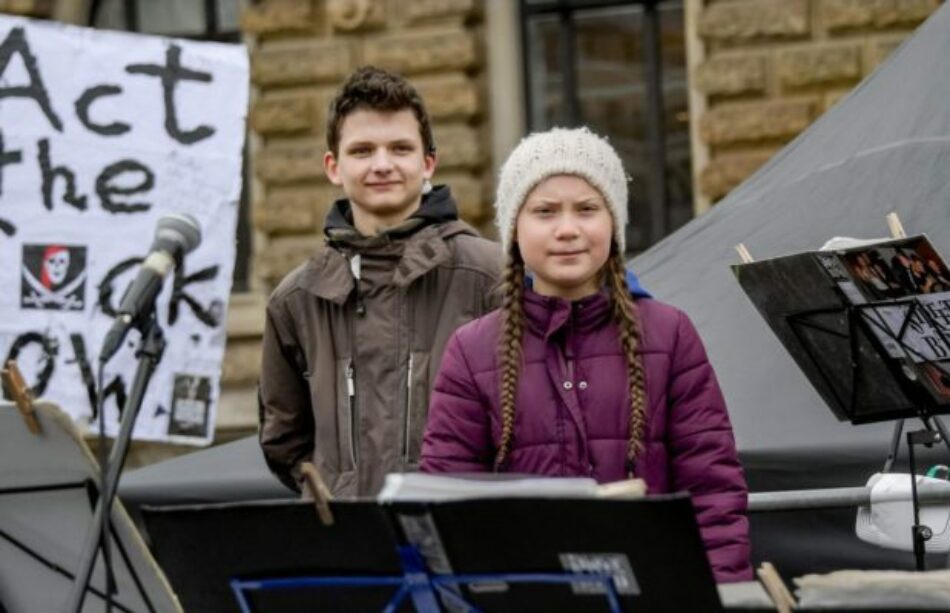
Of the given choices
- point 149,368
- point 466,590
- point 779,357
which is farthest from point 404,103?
point 779,357

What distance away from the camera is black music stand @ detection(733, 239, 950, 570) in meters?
5.54

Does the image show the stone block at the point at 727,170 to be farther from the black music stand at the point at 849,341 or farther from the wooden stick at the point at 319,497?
the wooden stick at the point at 319,497

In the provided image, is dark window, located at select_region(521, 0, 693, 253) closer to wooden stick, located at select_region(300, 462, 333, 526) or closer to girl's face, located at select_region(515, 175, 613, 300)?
girl's face, located at select_region(515, 175, 613, 300)

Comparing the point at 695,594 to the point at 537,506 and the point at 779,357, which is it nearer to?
the point at 537,506

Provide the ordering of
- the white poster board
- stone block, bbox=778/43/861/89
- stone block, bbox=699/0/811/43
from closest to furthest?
the white poster board → stone block, bbox=778/43/861/89 → stone block, bbox=699/0/811/43

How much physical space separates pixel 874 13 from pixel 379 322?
6.21m

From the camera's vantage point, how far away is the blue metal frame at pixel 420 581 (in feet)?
11.9

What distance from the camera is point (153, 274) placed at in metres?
4.39

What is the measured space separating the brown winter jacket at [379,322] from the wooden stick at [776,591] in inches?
51.9

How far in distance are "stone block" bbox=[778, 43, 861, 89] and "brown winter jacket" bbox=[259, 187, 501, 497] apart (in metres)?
5.95

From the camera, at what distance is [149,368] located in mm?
4359

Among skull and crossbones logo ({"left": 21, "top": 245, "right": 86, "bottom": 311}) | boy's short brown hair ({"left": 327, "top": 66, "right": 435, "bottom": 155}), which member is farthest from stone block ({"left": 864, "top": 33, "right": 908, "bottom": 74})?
boy's short brown hair ({"left": 327, "top": 66, "right": 435, "bottom": 155})

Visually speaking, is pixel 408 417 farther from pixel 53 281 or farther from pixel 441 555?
pixel 53 281

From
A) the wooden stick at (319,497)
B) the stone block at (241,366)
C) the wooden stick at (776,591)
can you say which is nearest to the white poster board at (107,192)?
the wooden stick at (319,497)
